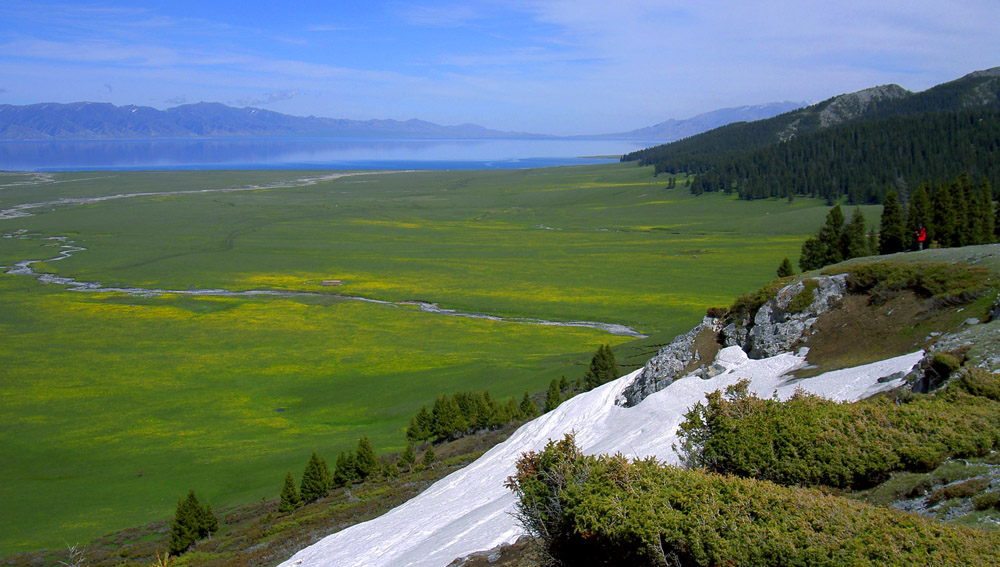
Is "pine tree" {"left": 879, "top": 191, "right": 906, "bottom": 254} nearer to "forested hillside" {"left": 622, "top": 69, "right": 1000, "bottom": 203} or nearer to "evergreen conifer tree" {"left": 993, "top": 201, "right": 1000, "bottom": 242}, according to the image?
"evergreen conifer tree" {"left": 993, "top": 201, "right": 1000, "bottom": 242}

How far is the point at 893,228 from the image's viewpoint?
58.3 metres

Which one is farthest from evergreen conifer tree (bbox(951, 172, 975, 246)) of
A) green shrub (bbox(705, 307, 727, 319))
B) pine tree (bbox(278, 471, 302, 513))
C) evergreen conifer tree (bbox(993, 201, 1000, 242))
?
pine tree (bbox(278, 471, 302, 513))

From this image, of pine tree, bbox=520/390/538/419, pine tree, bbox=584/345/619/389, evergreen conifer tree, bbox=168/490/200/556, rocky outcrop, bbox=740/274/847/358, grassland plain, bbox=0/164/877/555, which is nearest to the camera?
evergreen conifer tree, bbox=168/490/200/556

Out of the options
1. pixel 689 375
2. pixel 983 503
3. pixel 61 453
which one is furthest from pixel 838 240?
pixel 61 453

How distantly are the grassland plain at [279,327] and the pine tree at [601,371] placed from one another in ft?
19.8

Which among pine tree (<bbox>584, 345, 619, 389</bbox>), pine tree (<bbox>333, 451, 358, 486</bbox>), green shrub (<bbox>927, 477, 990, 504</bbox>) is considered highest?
green shrub (<bbox>927, 477, 990, 504</bbox>)

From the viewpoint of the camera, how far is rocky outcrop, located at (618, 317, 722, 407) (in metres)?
28.8

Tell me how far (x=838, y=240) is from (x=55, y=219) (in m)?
131

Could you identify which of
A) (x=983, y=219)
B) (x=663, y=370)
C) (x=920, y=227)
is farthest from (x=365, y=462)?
(x=983, y=219)

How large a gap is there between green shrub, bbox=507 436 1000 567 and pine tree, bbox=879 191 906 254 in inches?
2192

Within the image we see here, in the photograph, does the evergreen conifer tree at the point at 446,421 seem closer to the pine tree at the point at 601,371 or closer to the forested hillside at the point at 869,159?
the pine tree at the point at 601,371

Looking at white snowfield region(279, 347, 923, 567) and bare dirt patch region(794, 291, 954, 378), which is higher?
bare dirt patch region(794, 291, 954, 378)

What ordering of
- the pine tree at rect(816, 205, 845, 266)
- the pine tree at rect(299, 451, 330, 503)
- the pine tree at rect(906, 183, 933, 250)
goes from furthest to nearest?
the pine tree at rect(816, 205, 845, 266) < the pine tree at rect(906, 183, 933, 250) < the pine tree at rect(299, 451, 330, 503)

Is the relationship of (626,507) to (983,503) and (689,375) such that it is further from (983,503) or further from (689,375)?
(689,375)
